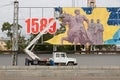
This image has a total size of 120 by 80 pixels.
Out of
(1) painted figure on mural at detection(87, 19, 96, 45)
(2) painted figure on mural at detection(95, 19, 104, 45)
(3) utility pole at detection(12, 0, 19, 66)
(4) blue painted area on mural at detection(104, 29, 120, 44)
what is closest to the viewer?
(3) utility pole at detection(12, 0, 19, 66)

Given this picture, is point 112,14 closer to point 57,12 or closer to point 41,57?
point 57,12

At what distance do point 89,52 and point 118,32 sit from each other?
397 centimetres

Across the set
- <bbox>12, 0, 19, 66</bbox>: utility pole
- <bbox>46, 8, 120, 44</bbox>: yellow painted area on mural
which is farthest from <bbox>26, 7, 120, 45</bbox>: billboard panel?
<bbox>12, 0, 19, 66</bbox>: utility pole

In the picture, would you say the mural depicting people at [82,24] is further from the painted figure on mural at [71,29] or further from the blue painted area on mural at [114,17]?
the blue painted area on mural at [114,17]

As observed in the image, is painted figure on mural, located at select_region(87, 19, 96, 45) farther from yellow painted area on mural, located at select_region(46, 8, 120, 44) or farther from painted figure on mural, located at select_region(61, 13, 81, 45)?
painted figure on mural, located at select_region(61, 13, 81, 45)

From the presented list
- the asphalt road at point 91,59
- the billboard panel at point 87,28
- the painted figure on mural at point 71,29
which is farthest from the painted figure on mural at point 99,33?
the painted figure on mural at point 71,29

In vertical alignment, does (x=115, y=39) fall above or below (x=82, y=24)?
below

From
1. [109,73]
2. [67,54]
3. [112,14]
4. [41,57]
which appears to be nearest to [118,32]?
[112,14]

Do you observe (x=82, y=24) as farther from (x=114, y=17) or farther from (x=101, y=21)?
(x=114, y=17)

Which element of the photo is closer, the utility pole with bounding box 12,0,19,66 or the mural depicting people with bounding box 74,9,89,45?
the utility pole with bounding box 12,0,19,66

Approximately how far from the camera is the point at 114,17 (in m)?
41.9

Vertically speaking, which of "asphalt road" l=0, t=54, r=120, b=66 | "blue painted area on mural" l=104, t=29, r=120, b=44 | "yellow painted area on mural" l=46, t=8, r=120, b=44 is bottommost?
"asphalt road" l=0, t=54, r=120, b=66

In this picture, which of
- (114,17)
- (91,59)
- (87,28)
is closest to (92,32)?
(87,28)

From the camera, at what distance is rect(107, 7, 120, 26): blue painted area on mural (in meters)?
41.8
